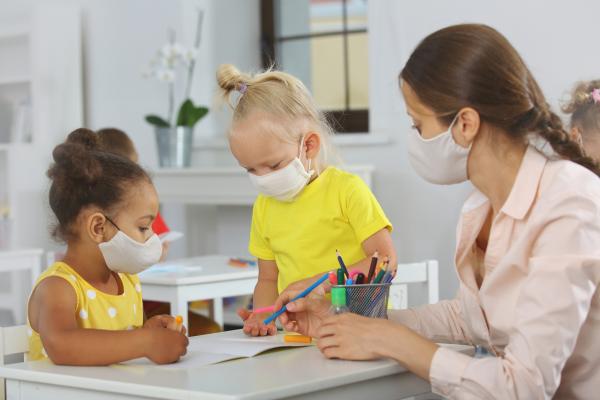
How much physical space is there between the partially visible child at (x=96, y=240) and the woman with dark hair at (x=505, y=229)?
42 centimetres

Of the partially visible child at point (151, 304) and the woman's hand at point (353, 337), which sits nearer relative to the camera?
the woman's hand at point (353, 337)

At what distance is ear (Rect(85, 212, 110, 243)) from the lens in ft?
6.21

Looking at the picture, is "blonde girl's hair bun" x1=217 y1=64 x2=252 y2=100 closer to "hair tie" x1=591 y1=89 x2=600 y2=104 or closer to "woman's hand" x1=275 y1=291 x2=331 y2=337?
"woman's hand" x1=275 y1=291 x2=331 y2=337

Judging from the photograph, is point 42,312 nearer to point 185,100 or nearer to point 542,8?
point 542,8

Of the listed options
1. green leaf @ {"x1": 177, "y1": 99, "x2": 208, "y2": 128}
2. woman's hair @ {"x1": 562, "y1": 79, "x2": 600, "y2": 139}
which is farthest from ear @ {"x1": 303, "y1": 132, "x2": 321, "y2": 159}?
green leaf @ {"x1": 177, "y1": 99, "x2": 208, "y2": 128}

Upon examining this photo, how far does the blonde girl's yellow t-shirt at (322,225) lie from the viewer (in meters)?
2.20

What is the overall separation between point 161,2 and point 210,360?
406cm

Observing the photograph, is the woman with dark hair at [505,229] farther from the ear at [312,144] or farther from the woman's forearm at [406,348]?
the ear at [312,144]

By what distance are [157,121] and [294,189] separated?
2929 mm

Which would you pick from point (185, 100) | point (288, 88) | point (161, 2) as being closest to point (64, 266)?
point (288, 88)

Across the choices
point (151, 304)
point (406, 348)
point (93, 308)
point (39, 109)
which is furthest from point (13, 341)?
point (39, 109)

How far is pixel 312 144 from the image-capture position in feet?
7.34

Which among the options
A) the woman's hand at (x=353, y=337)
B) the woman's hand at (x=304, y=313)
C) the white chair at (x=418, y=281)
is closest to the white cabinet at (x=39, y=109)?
the white chair at (x=418, y=281)

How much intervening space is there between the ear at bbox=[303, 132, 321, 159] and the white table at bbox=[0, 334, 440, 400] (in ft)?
2.17
